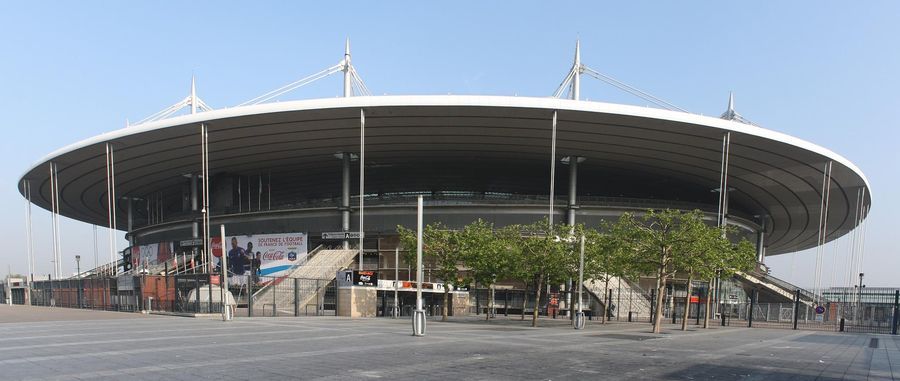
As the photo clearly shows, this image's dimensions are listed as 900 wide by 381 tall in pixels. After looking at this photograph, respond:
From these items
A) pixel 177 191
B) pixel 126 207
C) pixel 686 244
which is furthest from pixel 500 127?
pixel 126 207

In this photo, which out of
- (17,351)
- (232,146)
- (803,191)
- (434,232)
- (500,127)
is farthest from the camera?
(803,191)

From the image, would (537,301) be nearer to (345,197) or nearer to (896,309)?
(896,309)

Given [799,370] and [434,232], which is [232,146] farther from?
[799,370]

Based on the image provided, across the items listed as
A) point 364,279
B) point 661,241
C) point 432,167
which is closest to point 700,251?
point 661,241

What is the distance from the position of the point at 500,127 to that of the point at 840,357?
33133mm

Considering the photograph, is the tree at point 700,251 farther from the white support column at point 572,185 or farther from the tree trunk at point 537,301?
the white support column at point 572,185

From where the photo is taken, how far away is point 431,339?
18438mm

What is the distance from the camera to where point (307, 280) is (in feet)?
131

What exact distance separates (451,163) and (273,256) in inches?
805

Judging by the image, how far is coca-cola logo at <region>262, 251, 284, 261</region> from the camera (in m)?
56.3

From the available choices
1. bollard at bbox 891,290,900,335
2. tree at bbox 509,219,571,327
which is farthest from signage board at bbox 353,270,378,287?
bollard at bbox 891,290,900,335

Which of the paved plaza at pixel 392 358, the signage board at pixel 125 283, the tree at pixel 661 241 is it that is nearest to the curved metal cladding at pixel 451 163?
the signage board at pixel 125 283

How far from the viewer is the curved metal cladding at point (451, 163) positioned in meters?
44.6

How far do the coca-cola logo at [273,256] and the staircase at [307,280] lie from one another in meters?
3.45
